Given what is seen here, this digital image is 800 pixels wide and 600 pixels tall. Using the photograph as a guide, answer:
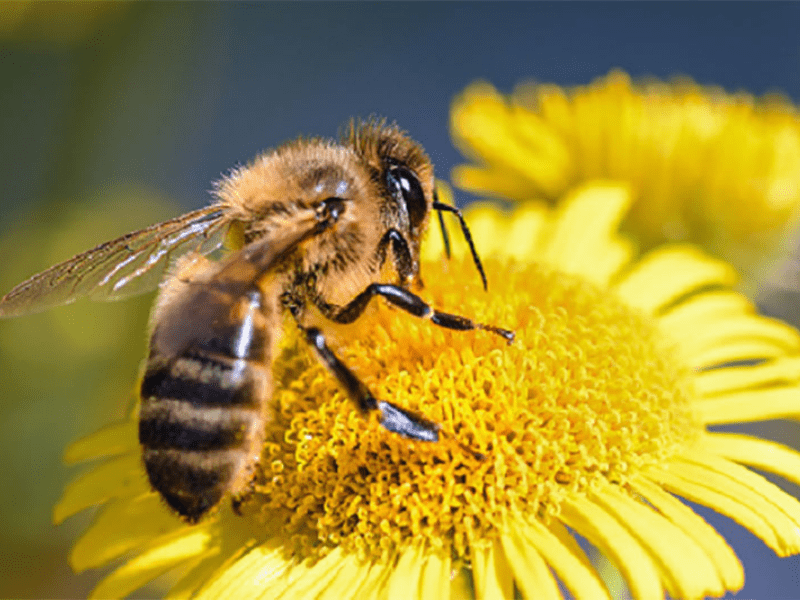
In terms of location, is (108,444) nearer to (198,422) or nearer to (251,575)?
(251,575)

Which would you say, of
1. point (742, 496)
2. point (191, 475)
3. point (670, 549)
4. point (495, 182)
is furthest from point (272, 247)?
point (495, 182)

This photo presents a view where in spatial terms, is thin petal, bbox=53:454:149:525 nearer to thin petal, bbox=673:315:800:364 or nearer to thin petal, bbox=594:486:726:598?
thin petal, bbox=594:486:726:598

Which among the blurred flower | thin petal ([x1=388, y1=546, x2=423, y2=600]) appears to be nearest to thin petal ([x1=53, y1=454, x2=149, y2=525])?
thin petal ([x1=388, y1=546, x2=423, y2=600])

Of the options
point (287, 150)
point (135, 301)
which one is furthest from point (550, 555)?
point (135, 301)

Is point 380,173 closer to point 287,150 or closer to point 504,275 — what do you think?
point 287,150

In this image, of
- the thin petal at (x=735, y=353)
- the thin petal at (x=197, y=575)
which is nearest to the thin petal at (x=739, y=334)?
the thin petal at (x=735, y=353)

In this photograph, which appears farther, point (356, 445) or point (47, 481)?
point (47, 481)

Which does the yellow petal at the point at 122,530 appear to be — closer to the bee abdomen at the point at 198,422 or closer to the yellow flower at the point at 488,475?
the yellow flower at the point at 488,475
